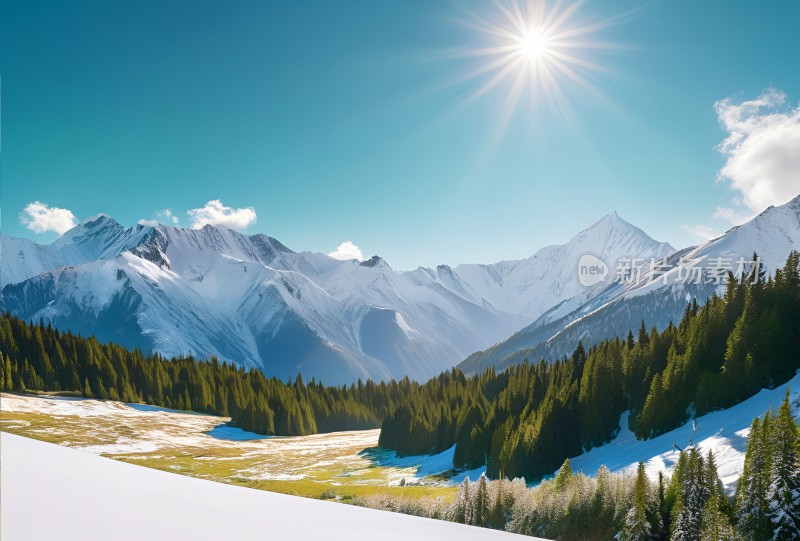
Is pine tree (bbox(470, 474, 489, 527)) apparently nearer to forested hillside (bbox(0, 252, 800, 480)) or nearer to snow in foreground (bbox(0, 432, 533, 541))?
forested hillside (bbox(0, 252, 800, 480))

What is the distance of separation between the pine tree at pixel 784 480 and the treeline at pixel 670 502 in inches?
1.8

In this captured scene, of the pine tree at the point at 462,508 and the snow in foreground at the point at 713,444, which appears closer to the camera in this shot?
the snow in foreground at the point at 713,444

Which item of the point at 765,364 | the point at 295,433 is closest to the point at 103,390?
the point at 295,433

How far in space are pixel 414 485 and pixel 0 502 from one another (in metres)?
78.6

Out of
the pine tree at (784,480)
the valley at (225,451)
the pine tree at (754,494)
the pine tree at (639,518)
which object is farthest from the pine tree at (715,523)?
the valley at (225,451)

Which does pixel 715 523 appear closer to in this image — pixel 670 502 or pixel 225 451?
pixel 670 502

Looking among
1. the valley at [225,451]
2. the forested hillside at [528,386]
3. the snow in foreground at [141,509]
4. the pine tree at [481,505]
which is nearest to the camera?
the snow in foreground at [141,509]

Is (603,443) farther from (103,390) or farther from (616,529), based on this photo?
(103,390)

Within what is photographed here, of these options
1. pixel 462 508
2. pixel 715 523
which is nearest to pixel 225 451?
pixel 462 508

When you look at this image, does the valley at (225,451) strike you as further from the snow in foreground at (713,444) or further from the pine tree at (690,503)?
the pine tree at (690,503)

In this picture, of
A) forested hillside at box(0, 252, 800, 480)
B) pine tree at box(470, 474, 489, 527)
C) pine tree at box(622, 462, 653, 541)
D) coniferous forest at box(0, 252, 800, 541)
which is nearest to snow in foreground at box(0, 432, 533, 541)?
coniferous forest at box(0, 252, 800, 541)

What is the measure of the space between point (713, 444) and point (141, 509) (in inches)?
1775

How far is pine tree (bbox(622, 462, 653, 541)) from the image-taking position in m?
35.2

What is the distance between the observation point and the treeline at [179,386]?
12275 cm
